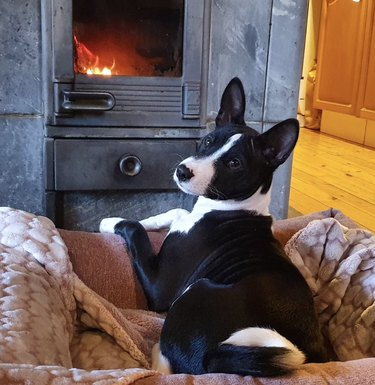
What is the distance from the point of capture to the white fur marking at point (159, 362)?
107cm

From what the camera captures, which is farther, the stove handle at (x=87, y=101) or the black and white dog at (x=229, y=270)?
the stove handle at (x=87, y=101)

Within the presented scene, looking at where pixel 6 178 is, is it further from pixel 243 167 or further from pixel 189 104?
pixel 243 167

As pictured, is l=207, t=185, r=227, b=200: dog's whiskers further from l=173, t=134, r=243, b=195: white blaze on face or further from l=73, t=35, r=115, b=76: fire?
l=73, t=35, r=115, b=76: fire

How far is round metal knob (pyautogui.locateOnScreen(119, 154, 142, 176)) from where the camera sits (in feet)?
5.73

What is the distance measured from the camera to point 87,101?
1.67 m

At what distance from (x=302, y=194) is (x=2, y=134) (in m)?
1.49

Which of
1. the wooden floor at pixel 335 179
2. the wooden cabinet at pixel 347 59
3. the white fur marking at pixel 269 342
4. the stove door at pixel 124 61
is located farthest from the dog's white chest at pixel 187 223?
the wooden cabinet at pixel 347 59

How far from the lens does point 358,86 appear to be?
156 inches

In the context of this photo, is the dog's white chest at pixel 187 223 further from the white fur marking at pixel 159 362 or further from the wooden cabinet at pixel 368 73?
the wooden cabinet at pixel 368 73

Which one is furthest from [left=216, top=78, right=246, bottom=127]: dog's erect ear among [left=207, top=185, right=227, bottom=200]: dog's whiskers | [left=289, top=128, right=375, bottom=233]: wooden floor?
[left=289, top=128, right=375, bottom=233]: wooden floor

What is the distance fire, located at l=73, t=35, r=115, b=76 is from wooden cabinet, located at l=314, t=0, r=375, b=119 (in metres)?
2.52

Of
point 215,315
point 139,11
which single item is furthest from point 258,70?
point 215,315

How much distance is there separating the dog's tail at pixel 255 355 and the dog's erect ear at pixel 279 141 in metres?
0.42

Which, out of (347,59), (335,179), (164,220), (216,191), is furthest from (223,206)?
(347,59)
